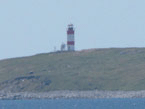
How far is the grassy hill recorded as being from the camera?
104 metres

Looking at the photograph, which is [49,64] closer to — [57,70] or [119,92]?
[57,70]

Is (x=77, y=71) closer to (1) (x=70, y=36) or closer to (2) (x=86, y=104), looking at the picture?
(1) (x=70, y=36)

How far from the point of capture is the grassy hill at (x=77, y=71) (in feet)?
341

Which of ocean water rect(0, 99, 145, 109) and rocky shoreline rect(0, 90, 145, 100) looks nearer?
ocean water rect(0, 99, 145, 109)

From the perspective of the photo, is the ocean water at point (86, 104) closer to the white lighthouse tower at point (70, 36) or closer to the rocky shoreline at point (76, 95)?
the rocky shoreline at point (76, 95)

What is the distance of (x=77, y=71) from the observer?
369 ft

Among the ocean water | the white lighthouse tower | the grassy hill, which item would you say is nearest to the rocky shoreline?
the ocean water

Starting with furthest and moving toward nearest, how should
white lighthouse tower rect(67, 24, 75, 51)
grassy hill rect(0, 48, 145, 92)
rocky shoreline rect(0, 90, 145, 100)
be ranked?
white lighthouse tower rect(67, 24, 75, 51) < grassy hill rect(0, 48, 145, 92) < rocky shoreline rect(0, 90, 145, 100)

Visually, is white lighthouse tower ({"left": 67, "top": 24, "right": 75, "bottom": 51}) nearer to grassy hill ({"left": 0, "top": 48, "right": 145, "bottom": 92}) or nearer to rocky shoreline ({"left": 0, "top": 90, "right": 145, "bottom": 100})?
grassy hill ({"left": 0, "top": 48, "right": 145, "bottom": 92})

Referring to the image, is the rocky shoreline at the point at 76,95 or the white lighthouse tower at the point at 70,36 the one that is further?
the white lighthouse tower at the point at 70,36

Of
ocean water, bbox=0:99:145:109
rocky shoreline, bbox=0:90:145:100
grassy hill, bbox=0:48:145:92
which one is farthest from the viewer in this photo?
grassy hill, bbox=0:48:145:92

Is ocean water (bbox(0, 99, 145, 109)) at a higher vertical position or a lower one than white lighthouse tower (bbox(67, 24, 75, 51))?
lower

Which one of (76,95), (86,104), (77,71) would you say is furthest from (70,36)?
(86,104)


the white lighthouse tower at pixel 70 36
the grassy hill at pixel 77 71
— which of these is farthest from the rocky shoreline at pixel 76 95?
the white lighthouse tower at pixel 70 36
